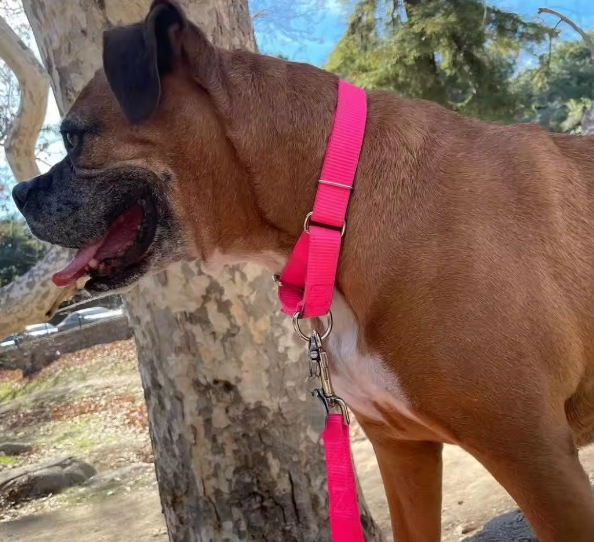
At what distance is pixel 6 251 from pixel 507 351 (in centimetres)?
2408

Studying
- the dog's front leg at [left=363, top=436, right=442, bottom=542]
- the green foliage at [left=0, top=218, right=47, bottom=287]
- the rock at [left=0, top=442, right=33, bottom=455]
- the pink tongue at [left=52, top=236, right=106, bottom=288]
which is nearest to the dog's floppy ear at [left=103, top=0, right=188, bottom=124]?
the pink tongue at [left=52, top=236, right=106, bottom=288]

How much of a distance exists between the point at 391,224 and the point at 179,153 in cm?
79

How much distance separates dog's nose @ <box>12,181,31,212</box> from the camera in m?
2.64

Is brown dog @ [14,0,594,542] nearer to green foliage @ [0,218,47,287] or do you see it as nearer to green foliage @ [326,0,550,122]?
green foliage @ [326,0,550,122]

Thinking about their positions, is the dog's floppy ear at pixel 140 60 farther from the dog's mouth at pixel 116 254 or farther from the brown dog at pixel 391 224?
the dog's mouth at pixel 116 254

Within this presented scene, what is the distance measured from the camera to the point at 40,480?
789 centimetres

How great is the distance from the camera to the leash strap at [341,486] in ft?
7.50

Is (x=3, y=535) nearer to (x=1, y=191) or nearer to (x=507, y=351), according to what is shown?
(x=507, y=351)

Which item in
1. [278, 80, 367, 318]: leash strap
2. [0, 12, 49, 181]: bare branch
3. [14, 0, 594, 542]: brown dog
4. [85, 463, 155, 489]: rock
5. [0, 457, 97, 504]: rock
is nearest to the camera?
[14, 0, 594, 542]: brown dog

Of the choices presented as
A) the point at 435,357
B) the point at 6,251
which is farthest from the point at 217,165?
the point at 6,251

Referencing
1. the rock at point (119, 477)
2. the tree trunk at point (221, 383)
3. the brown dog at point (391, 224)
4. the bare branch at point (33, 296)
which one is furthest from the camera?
the rock at point (119, 477)

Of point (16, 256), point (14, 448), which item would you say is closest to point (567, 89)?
point (14, 448)

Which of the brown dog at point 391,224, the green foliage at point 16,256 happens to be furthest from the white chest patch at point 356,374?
the green foliage at point 16,256

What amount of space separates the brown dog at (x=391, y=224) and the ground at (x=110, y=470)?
6.49ft
